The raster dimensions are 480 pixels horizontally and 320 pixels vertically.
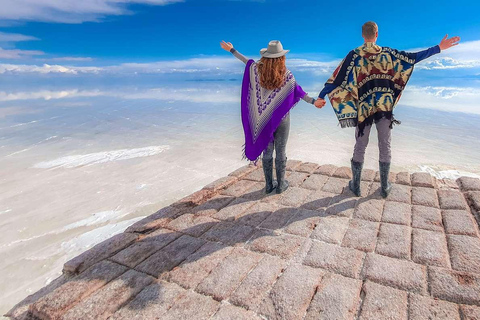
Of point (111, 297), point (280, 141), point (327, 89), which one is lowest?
point (111, 297)

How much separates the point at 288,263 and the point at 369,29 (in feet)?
9.54

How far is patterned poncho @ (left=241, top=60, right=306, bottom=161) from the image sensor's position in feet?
12.6

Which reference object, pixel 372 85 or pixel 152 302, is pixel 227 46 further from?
pixel 152 302

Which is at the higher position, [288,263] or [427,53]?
[427,53]

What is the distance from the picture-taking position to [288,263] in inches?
103

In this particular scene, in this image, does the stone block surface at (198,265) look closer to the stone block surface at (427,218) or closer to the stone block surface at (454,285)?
the stone block surface at (454,285)

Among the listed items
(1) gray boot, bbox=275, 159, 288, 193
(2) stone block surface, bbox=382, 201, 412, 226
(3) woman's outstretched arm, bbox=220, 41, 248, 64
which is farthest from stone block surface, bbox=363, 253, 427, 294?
(3) woman's outstretched arm, bbox=220, 41, 248, 64

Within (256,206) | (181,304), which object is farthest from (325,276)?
(256,206)

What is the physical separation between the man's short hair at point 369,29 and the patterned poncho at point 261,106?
100cm

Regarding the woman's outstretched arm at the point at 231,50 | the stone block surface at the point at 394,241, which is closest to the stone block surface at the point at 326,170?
the stone block surface at the point at 394,241

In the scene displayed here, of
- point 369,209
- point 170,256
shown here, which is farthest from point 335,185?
point 170,256

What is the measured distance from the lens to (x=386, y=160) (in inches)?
154

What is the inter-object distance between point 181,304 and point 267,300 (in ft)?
2.14

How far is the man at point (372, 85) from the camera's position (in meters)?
3.57
